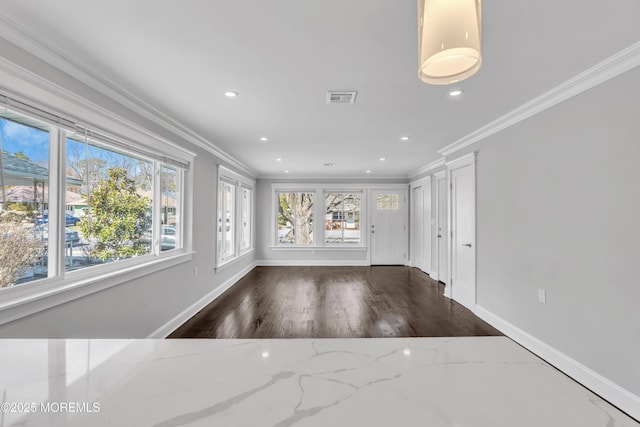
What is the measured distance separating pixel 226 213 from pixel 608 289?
495 centimetres

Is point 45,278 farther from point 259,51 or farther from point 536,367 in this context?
point 536,367

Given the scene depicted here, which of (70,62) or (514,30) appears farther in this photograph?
(70,62)

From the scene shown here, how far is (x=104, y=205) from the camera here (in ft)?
7.93

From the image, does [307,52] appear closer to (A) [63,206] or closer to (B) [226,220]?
(A) [63,206]

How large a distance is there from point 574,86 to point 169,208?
157 inches

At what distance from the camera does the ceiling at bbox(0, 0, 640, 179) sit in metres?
1.49

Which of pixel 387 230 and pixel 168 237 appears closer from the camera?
pixel 168 237

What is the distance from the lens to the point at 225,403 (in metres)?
0.58

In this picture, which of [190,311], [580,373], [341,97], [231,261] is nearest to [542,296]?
[580,373]

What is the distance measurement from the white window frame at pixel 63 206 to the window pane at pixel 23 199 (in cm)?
4

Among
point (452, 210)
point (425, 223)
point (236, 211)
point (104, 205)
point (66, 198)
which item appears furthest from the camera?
point (425, 223)

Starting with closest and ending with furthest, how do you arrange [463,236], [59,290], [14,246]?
[14,246], [59,290], [463,236]

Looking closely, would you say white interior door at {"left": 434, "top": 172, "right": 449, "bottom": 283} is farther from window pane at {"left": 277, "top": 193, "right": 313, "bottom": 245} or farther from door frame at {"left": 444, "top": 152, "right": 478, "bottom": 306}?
window pane at {"left": 277, "top": 193, "right": 313, "bottom": 245}

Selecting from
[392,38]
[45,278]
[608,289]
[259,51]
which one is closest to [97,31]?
[259,51]
